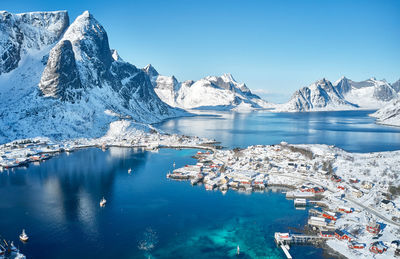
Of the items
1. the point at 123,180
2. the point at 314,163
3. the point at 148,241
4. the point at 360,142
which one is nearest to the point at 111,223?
the point at 148,241

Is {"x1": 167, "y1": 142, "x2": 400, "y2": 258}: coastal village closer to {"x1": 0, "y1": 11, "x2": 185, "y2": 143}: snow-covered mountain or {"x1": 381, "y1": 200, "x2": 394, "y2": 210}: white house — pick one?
{"x1": 381, "y1": 200, "x2": 394, "y2": 210}: white house

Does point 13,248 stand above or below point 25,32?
below

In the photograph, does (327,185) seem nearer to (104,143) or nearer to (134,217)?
(134,217)

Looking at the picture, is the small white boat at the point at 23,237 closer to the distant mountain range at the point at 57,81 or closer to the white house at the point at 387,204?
the white house at the point at 387,204

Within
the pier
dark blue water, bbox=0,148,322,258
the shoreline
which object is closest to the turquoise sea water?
dark blue water, bbox=0,148,322,258

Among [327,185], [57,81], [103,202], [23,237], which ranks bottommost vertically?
[23,237]

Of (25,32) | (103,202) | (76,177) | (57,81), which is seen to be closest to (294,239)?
(103,202)

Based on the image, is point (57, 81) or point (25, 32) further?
point (25, 32)

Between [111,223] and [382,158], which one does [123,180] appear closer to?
[111,223]
